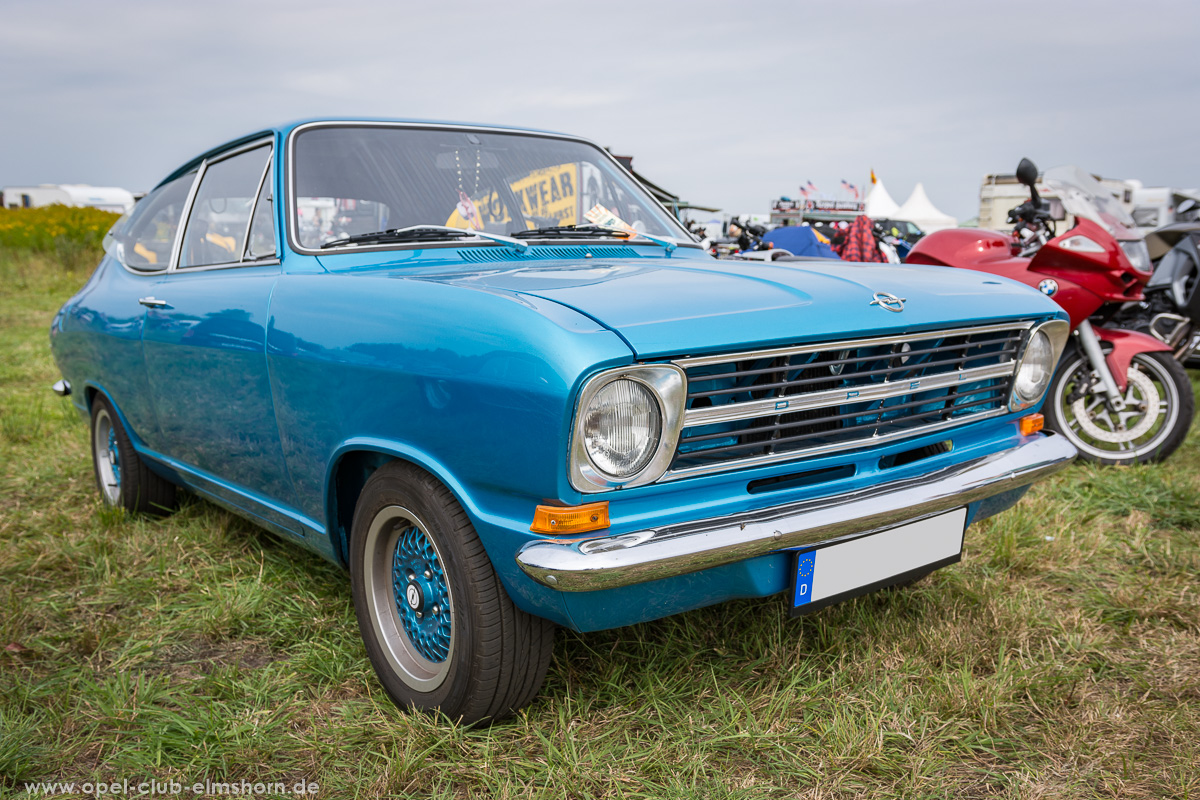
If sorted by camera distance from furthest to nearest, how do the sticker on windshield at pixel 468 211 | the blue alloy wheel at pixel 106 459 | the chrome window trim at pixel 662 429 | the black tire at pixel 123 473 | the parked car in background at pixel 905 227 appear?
1. the parked car in background at pixel 905 227
2. the blue alloy wheel at pixel 106 459
3. the black tire at pixel 123 473
4. the sticker on windshield at pixel 468 211
5. the chrome window trim at pixel 662 429

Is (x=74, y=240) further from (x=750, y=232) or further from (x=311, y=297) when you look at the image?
(x=311, y=297)

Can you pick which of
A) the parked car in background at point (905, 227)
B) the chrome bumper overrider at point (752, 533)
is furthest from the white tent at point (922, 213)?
the chrome bumper overrider at point (752, 533)

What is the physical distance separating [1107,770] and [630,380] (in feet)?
4.69

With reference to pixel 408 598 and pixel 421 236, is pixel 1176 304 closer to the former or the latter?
pixel 421 236

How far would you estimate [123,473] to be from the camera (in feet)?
12.0

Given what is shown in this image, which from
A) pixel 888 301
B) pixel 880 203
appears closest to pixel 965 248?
pixel 888 301

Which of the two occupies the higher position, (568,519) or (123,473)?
(568,519)

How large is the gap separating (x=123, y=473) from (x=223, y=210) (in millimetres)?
1283

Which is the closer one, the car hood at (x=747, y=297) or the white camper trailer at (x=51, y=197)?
the car hood at (x=747, y=297)

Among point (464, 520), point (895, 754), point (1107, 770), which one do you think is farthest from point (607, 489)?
point (1107, 770)

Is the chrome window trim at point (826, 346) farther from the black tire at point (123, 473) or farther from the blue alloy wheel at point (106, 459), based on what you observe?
the blue alloy wheel at point (106, 459)

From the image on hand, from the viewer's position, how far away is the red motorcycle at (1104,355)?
14.3ft

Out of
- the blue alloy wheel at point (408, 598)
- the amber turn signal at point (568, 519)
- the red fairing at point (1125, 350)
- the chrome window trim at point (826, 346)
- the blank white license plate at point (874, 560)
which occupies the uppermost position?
the chrome window trim at point (826, 346)

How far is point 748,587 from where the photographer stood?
1916mm
